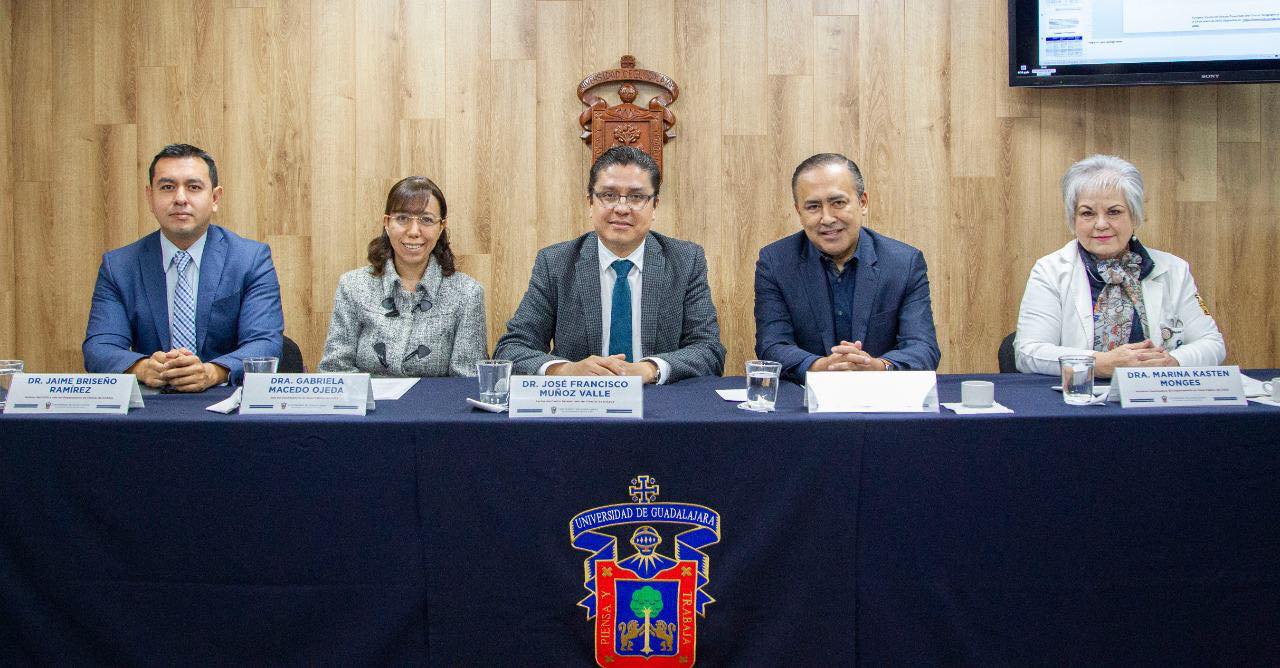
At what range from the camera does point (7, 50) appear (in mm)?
3402

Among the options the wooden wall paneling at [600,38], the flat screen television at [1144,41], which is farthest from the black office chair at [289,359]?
the flat screen television at [1144,41]

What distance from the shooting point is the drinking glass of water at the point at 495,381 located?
1656mm

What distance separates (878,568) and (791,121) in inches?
85.6

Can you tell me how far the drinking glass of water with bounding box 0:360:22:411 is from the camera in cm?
166

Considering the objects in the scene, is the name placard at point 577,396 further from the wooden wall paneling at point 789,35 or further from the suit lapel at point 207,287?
the wooden wall paneling at point 789,35

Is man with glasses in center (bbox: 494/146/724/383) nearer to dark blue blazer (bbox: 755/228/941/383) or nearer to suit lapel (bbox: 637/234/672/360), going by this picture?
suit lapel (bbox: 637/234/672/360)

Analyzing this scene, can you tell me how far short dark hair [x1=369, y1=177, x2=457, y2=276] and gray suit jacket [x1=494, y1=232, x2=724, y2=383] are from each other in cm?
36

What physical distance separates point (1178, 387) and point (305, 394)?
1.64 metres

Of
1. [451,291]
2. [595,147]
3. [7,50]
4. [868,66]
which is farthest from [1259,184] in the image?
[7,50]

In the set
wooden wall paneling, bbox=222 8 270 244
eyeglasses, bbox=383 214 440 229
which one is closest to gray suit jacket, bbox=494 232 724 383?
eyeglasses, bbox=383 214 440 229

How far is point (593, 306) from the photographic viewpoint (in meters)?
2.46

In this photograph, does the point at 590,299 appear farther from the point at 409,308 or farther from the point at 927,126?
the point at 927,126

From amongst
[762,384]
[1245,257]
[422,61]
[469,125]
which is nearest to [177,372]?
[762,384]

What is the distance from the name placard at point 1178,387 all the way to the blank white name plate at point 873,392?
0.36 metres
